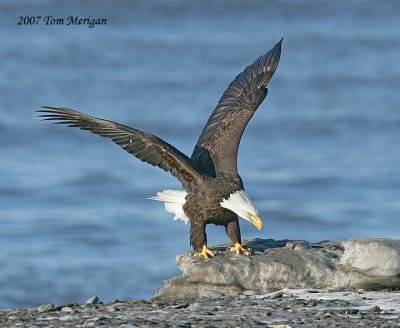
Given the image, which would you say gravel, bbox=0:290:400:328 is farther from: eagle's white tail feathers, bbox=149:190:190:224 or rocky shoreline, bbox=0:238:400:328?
eagle's white tail feathers, bbox=149:190:190:224

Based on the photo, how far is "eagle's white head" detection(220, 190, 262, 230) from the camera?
389 inches

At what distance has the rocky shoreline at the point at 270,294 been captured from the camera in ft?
26.4

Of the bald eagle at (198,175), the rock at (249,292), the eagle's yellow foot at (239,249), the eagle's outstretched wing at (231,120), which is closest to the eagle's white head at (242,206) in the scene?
the bald eagle at (198,175)

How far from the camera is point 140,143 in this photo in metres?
10.3

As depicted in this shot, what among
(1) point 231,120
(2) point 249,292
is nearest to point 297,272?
(2) point 249,292

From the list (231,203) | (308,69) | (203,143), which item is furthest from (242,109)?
(308,69)

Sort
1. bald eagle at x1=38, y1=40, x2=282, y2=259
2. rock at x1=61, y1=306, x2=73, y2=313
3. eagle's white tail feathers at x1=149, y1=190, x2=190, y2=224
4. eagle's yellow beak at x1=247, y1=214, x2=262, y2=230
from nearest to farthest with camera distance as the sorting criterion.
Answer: rock at x1=61, y1=306, x2=73, y2=313, eagle's yellow beak at x1=247, y1=214, x2=262, y2=230, bald eagle at x1=38, y1=40, x2=282, y2=259, eagle's white tail feathers at x1=149, y1=190, x2=190, y2=224

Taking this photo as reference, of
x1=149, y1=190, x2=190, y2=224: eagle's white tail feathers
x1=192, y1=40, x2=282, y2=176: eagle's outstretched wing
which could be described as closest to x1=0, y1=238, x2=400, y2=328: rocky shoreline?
x1=149, y1=190, x2=190, y2=224: eagle's white tail feathers

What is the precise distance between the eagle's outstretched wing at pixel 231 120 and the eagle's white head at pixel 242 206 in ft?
1.63

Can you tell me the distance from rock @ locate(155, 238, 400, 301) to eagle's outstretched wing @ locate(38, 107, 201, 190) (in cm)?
87

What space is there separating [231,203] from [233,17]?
15.8m

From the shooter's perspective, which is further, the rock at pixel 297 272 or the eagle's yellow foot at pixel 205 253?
the eagle's yellow foot at pixel 205 253

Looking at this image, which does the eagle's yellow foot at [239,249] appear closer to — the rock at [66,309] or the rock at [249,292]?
the rock at [249,292]

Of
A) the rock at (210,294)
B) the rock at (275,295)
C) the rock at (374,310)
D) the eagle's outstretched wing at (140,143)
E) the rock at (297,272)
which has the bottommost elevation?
the rock at (374,310)
